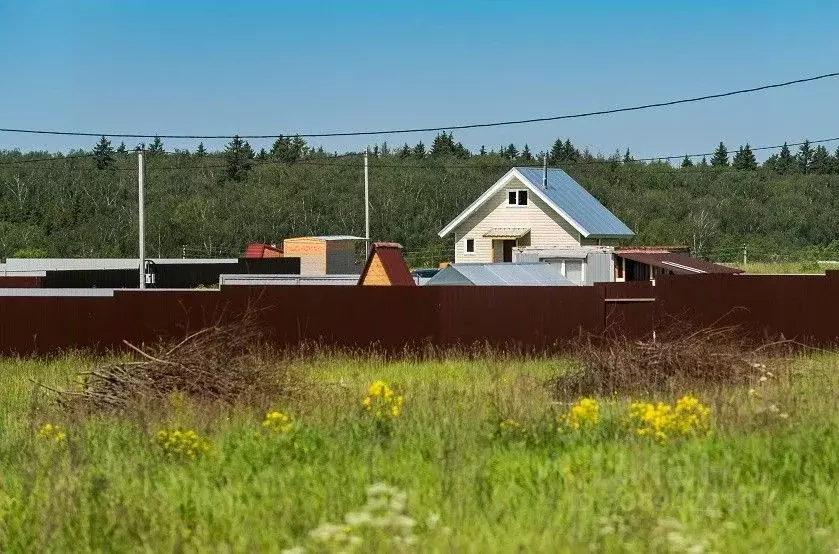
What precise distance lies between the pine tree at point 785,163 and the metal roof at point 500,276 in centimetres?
12665

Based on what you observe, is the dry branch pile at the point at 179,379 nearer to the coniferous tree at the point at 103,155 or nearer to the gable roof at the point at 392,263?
the gable roof at the point at 392,263

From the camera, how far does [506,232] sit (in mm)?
50969

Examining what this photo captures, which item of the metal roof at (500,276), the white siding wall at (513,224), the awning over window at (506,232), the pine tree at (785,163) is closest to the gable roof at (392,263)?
the metal roof at (500,276)

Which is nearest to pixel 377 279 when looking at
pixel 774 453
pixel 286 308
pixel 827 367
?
pixel 286 308

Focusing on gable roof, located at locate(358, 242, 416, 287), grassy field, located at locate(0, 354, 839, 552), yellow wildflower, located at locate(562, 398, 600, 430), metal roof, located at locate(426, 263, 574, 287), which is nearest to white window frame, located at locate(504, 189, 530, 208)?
metal roof, located at locate(426, 263, 574, 287)

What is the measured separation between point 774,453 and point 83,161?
140 meters

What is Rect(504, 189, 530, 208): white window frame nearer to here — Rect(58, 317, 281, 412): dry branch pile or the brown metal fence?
the brown metal fence

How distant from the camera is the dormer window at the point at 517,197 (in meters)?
51.0

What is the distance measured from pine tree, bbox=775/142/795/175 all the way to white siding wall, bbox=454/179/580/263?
104 m

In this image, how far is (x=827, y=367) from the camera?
53.4 ft

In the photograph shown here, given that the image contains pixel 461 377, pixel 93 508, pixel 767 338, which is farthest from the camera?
pixel 767 338

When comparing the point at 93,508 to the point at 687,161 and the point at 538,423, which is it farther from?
the point at 687,161

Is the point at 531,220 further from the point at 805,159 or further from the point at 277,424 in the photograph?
the point at 805,159

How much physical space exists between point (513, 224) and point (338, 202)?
52.2m
